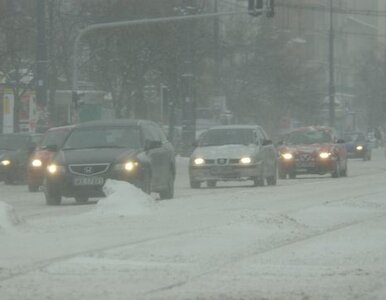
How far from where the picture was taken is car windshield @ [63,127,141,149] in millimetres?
24922

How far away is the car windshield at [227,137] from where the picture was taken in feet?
110

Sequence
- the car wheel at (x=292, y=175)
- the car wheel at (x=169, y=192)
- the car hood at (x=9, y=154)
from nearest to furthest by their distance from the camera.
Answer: the car wheel at (x=169, y=192)
the car hood at (x=9, y=154)
the car wheel at (x=292, y=175)

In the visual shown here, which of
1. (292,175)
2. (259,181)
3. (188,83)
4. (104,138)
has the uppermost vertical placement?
(188,83)

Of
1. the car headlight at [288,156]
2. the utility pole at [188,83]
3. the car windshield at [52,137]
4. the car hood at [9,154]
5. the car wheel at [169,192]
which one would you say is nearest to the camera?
the car wheel at [169,192]

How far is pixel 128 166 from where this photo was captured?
23828mm

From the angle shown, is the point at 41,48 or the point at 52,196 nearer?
the point at 52,196

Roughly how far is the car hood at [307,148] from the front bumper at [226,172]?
6.77 metres

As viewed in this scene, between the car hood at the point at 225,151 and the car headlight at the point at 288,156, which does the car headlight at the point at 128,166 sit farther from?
the car headlight at the point at 288,156

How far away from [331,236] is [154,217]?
390cm

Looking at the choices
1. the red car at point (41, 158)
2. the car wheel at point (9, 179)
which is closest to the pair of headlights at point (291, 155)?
the car wheel at point (9, 179)

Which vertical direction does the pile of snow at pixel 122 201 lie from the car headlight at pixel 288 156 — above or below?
above

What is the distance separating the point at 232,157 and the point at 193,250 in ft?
59.6

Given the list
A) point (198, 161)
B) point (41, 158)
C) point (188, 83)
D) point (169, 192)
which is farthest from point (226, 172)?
point (188, 83)

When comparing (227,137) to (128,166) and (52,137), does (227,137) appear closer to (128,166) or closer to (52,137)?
(52,137)
